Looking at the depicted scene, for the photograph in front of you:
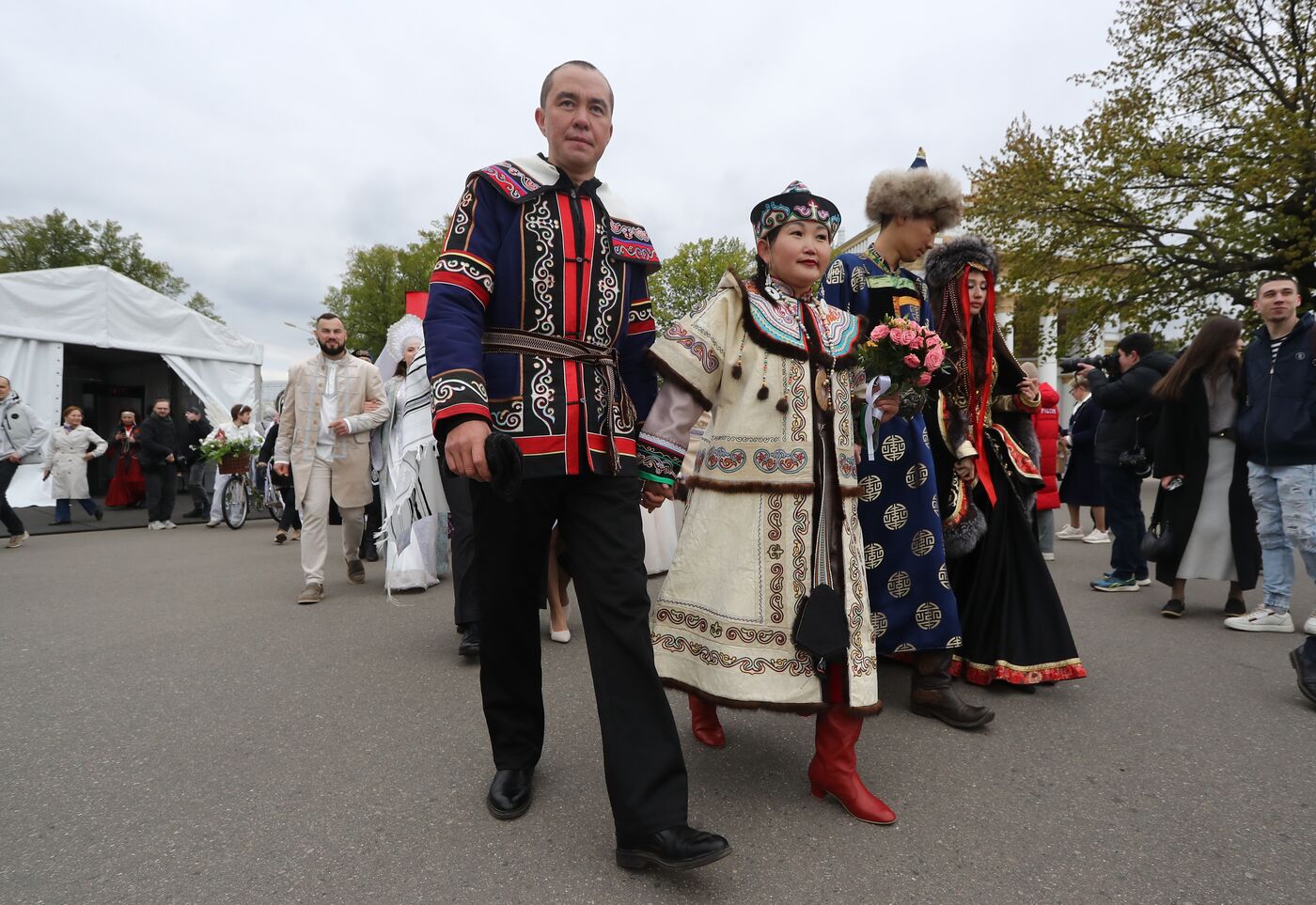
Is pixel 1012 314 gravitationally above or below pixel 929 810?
above

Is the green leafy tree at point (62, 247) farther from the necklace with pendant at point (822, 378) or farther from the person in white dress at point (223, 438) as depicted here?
the necklace with pendant at point (822, 378)

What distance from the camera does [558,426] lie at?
2.09 meters

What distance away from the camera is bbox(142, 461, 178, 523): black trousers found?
11188mm

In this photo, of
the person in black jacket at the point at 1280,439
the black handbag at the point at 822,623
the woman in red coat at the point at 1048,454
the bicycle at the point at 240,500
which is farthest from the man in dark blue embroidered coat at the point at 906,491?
the bicycle at the point at 240,500

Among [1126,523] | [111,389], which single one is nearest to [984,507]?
[1126,523]

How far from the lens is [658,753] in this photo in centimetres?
195

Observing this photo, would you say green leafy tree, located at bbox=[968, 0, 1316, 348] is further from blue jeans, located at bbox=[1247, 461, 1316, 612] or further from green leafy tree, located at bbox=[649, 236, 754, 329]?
green leafy tree, located at bbox=[649, 236, 754, 329]

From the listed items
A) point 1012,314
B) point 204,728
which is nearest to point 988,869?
point 204,728

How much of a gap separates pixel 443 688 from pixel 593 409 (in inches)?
77.6

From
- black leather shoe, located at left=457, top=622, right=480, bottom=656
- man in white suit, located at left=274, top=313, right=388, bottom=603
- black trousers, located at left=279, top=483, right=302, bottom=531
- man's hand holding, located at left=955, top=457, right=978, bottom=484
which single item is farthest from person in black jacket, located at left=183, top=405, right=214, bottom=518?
man's hand holding, located at left=955, top=457, right=978, bottom=484

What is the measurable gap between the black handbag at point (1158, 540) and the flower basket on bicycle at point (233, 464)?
11.1m

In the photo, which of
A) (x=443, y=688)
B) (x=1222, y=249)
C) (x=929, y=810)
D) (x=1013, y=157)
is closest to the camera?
(x=929, y=810)

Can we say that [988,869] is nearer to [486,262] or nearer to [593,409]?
[593,409]

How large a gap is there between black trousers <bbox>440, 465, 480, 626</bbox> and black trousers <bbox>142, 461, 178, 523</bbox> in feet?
30.0
